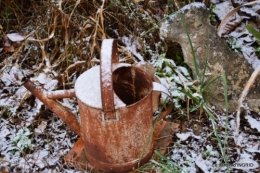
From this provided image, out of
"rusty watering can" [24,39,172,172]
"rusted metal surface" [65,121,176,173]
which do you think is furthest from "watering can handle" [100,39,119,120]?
"rusted metal surface" [65,121,176,173]

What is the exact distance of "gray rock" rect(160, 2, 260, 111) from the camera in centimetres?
236

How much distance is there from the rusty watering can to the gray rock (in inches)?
23.4

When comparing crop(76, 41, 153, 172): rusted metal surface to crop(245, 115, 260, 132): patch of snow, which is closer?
crop(76, 41, 153, 172): rusted metal surface

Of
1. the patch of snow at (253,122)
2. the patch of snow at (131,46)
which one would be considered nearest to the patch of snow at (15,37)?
the patch of snow at (131,46)

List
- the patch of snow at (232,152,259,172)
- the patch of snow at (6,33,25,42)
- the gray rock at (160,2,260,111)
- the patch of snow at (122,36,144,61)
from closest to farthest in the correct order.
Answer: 1. the patch of snow at (232,152,259,172)
2. the gray rock at (160,2,260,111)
3. the patch of snow at (122,36,144,61)
4. the patch of snow at (6,33,25,42)

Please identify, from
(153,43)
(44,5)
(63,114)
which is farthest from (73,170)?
(44,5)

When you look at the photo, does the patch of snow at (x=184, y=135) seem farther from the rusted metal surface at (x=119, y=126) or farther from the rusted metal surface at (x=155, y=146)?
the rusted metal surface at (x=119, y=126)

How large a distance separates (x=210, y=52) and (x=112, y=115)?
103 centimetres

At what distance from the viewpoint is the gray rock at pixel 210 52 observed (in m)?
2.36

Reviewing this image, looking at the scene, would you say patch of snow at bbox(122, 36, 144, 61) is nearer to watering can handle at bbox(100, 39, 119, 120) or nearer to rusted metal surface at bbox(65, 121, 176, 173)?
rusted metal surface at bbox(65, 121, 176, 173)

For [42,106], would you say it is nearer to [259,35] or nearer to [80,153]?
[80,153]

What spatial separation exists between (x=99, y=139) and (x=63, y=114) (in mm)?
266

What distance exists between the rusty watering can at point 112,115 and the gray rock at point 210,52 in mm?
593

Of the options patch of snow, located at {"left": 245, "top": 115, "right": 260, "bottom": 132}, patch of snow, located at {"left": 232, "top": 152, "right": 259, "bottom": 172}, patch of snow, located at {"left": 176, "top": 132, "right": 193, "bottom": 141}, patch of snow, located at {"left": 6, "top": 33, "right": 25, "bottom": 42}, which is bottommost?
patch of snow, located at {"left": 232, "top": 152, "right": 259, "bottom": 172}
